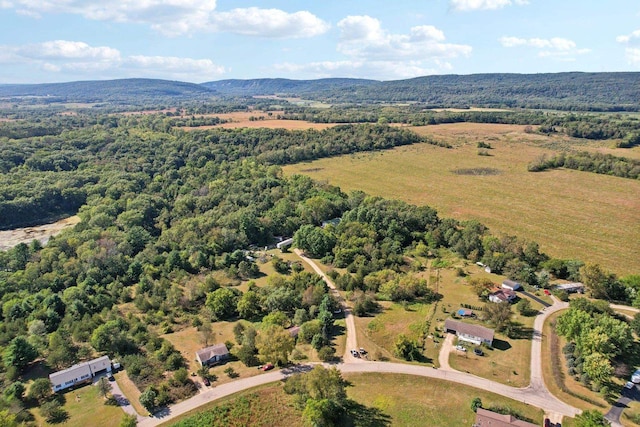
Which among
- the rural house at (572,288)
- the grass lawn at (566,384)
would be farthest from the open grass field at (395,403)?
the rural house at (572,288)

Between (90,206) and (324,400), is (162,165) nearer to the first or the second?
(90,206)

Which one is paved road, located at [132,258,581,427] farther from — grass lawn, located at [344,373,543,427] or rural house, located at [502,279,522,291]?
rural house, located at [502,279,522,291]

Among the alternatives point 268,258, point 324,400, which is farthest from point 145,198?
point 324,400

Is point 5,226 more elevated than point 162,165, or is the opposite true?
point 162,165

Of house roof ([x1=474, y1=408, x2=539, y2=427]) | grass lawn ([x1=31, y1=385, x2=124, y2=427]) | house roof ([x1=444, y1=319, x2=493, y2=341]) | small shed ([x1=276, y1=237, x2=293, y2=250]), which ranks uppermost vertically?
small shed ([x1=276, y1=237, x2=293, y2=250])

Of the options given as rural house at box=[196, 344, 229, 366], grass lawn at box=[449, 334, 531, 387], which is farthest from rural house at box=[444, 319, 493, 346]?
rural house at box=[196, 344, 229, 366]

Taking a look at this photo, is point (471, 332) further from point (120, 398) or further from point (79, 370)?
point (79, 370)

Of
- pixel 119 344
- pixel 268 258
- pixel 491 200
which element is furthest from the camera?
pixel 491 200

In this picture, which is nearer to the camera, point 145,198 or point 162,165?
point 145,198
